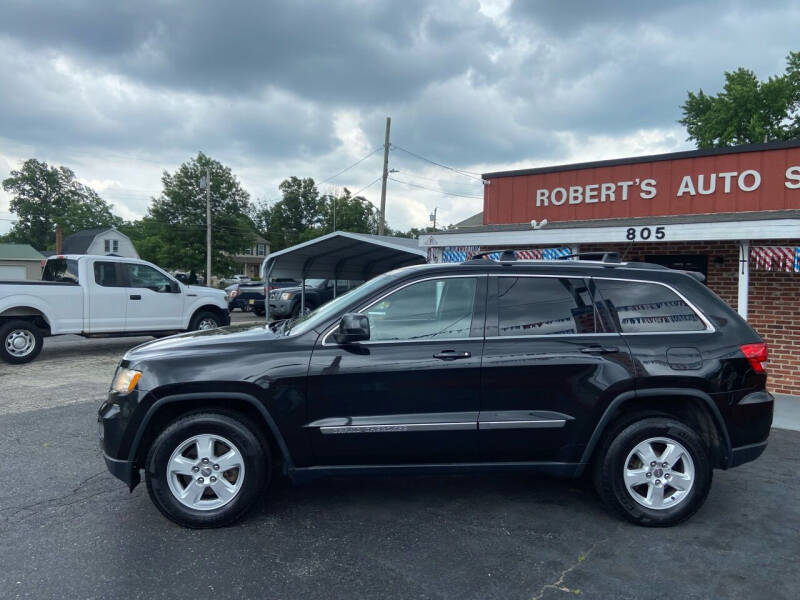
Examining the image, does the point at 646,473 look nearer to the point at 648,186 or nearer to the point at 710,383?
the point at 710,383

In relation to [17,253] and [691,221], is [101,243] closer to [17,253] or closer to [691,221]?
[17,253]

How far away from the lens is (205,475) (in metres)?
3.53

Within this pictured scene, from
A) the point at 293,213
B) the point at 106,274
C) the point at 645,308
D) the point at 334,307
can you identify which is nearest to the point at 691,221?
the point at 645,308

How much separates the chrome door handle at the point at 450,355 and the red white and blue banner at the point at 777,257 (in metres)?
5.75

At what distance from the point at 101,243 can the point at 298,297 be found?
48.2 meters

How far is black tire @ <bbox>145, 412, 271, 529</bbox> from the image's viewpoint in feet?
11.4

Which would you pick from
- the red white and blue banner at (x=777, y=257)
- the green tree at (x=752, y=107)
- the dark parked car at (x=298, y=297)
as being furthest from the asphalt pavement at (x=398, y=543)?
the green tree at (x=752, y=107)

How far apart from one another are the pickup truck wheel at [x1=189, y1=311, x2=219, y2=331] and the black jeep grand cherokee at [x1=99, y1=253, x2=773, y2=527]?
838 cm

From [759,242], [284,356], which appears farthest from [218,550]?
[759,242]

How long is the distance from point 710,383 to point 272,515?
3032 mm

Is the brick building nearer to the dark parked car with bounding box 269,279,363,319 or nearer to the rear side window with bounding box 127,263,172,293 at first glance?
the rear side window with bounding box 127,263,172,293

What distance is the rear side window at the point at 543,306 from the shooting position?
3740 millimetres

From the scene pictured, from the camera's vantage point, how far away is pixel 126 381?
357cm

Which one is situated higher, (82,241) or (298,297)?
(82,241)
